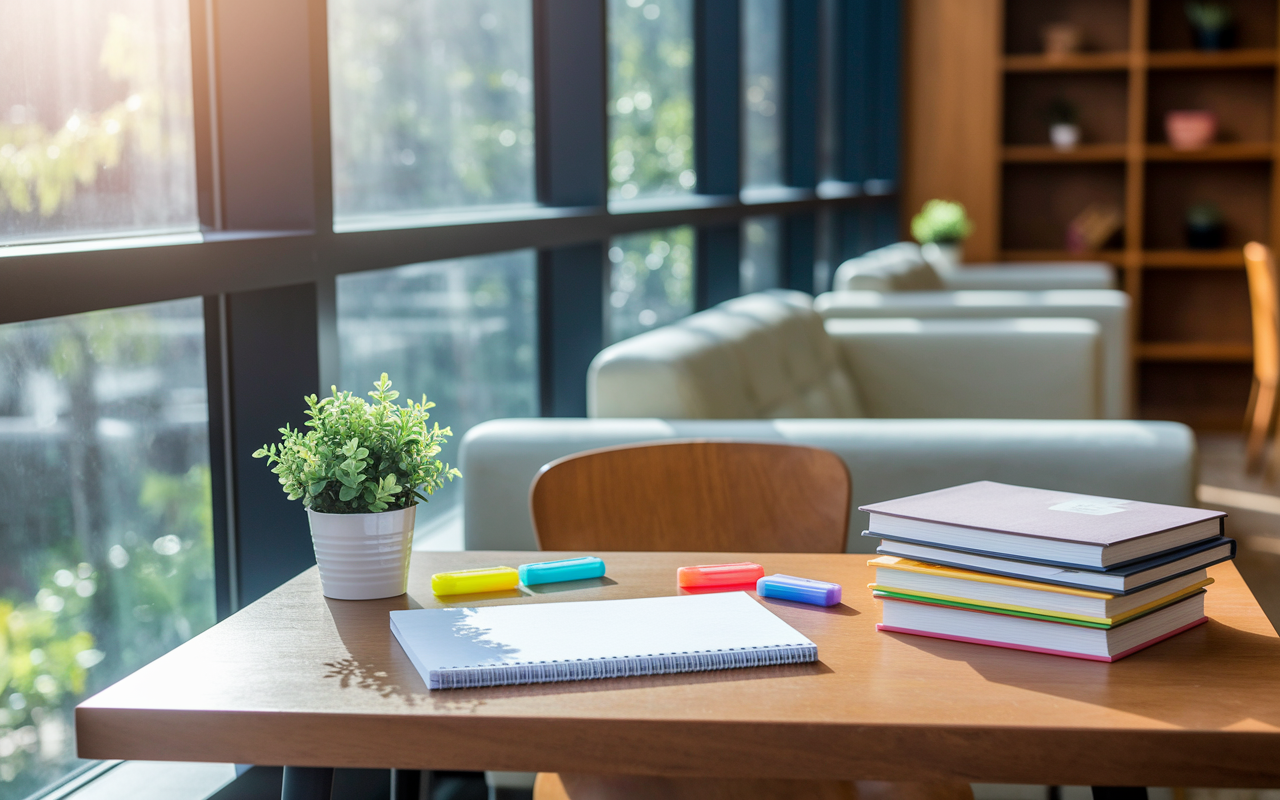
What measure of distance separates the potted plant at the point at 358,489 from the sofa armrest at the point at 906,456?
2.21 feet

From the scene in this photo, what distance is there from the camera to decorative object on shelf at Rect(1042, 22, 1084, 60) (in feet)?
19.8

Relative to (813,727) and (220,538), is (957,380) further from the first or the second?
(813,727)

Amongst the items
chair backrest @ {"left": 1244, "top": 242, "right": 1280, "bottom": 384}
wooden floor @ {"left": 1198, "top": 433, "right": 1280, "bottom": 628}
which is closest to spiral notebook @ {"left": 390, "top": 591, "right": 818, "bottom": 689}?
wooden floor @ {"left": 1198, "top": 433, "right": 1280, "bottom": 628}

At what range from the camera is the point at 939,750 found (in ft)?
2.64

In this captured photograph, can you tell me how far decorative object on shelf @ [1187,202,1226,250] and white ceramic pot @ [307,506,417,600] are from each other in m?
5.78

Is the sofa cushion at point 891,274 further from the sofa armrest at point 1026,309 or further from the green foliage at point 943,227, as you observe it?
the green foliage at point 943,227

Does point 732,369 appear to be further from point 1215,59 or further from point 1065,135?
point 1215,59

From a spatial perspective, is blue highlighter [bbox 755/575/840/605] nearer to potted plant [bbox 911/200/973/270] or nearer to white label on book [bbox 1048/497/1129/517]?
white label on book [bbox 1048/497/1129/517]

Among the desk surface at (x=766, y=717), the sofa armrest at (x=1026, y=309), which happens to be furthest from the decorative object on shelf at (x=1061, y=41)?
the desk surface at (x=766, y=717)

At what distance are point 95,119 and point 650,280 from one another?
6.87 feet

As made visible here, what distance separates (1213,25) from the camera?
580 cm

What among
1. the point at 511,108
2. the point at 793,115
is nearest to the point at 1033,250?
the point at 793,115

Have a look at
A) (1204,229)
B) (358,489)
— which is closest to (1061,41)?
(1204,229)

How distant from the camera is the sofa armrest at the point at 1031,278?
4598 millimetres
